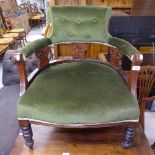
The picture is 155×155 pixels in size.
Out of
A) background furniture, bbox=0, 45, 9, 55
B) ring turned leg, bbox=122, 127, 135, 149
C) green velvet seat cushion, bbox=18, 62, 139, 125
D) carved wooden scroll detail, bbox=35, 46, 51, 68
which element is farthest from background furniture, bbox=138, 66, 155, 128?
background furniture, bbox=0, 45, 9, 55

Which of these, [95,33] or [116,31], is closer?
[95,33]

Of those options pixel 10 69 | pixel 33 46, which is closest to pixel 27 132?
pixel 33 46

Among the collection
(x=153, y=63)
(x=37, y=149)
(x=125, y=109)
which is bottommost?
(x=37, y=149)

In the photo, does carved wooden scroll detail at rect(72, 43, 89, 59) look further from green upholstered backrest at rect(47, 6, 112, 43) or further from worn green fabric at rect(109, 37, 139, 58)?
worn green fabric at rect(109, 37, 139, 58)

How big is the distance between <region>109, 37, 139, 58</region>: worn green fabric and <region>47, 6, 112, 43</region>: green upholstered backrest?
9 centimetres

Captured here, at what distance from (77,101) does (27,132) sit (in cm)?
32

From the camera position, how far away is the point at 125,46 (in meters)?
1.13

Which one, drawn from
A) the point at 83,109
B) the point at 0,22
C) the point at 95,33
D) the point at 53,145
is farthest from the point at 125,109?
the point at 0,22

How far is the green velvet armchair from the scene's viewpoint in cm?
90

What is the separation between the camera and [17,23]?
5203 mm

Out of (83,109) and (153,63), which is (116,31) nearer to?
(153,63)

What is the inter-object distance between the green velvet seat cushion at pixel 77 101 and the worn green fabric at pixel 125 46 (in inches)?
7.2

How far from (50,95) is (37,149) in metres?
0.33

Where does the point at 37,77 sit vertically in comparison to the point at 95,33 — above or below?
below
